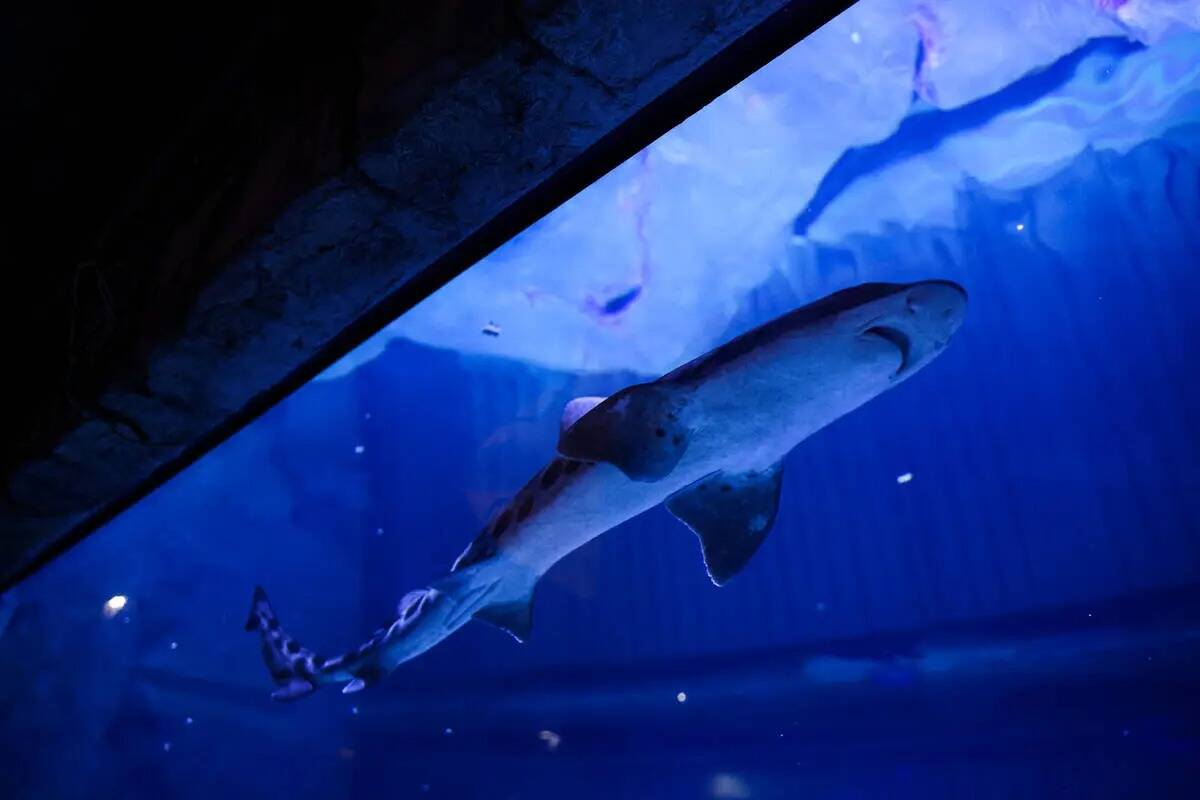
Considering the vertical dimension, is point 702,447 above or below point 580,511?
above

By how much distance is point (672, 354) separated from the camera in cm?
1869

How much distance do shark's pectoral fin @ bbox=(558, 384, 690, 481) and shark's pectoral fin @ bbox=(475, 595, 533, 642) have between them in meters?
1.95

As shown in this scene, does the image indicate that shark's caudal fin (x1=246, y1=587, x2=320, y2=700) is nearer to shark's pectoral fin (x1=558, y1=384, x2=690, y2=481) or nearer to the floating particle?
shark's pectoral fin (x1=558, y1=384, x2=690, y2=481)

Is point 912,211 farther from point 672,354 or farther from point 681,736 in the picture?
point 681,736

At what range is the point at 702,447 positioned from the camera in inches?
148

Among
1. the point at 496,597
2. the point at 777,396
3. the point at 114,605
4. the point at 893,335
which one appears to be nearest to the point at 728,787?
Answer: the point at 496,597

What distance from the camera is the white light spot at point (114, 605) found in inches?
767

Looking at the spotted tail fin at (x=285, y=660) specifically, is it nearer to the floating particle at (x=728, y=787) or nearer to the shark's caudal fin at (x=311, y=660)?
the shark's caudal fin at (x=311, y=660)

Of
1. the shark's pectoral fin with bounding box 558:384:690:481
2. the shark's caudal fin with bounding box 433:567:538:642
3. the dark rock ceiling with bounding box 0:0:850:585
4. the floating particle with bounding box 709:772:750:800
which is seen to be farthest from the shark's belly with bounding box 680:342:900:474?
the floating particle with bounding box 709:772:750:800

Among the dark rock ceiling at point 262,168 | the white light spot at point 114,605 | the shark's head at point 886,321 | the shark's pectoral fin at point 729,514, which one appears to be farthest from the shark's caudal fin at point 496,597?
the white light spot at point 114,605

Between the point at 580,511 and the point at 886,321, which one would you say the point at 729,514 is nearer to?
the point at 580,511

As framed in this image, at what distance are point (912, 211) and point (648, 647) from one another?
40.4 feet

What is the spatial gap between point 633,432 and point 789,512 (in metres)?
16.0

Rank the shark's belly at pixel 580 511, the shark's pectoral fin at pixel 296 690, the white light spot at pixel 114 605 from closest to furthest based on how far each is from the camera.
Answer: the shark's belly at pixel 580 511
the shark's pectoral fin at pixel 296 690
the white light spot at pixel 114 605
